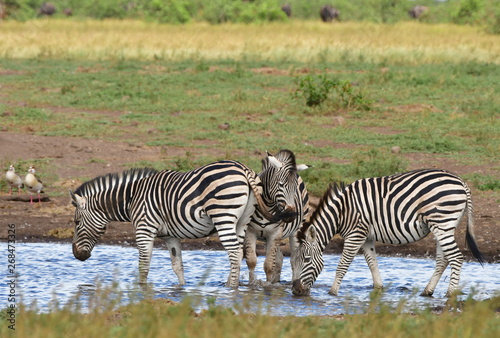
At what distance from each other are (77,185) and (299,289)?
5.39 meters

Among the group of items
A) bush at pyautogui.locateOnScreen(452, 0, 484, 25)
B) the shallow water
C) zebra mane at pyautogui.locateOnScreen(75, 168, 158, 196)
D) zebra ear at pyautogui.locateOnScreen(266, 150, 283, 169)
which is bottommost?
the shallow water

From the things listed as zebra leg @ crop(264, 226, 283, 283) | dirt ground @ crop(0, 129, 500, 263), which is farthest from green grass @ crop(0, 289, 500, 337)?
dirt ground @ crop(0, 129, 500, 263)

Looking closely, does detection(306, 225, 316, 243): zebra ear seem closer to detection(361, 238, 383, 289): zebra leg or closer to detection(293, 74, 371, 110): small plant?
detection(361, 238, 383, 289): zebra leg

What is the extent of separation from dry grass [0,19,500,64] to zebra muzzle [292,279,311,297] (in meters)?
15.7

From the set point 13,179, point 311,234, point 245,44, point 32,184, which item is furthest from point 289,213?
point 245,44

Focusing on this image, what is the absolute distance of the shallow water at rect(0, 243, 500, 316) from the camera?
25.0 feet

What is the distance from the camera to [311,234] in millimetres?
7996

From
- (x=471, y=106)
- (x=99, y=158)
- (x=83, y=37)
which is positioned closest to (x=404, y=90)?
(x=471, y=106)

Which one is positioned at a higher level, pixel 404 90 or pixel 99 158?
pixel 404 90

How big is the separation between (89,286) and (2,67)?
1482 centimetres

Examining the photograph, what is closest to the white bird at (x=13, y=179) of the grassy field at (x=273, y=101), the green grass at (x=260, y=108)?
the grassy field at (x=273, y=101)

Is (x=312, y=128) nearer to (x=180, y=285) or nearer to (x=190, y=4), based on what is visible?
(x=180, y=285)

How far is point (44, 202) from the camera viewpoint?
467 inches

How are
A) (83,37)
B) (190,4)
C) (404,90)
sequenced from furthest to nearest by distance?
(190,4) → (83,37) → (404,90)
